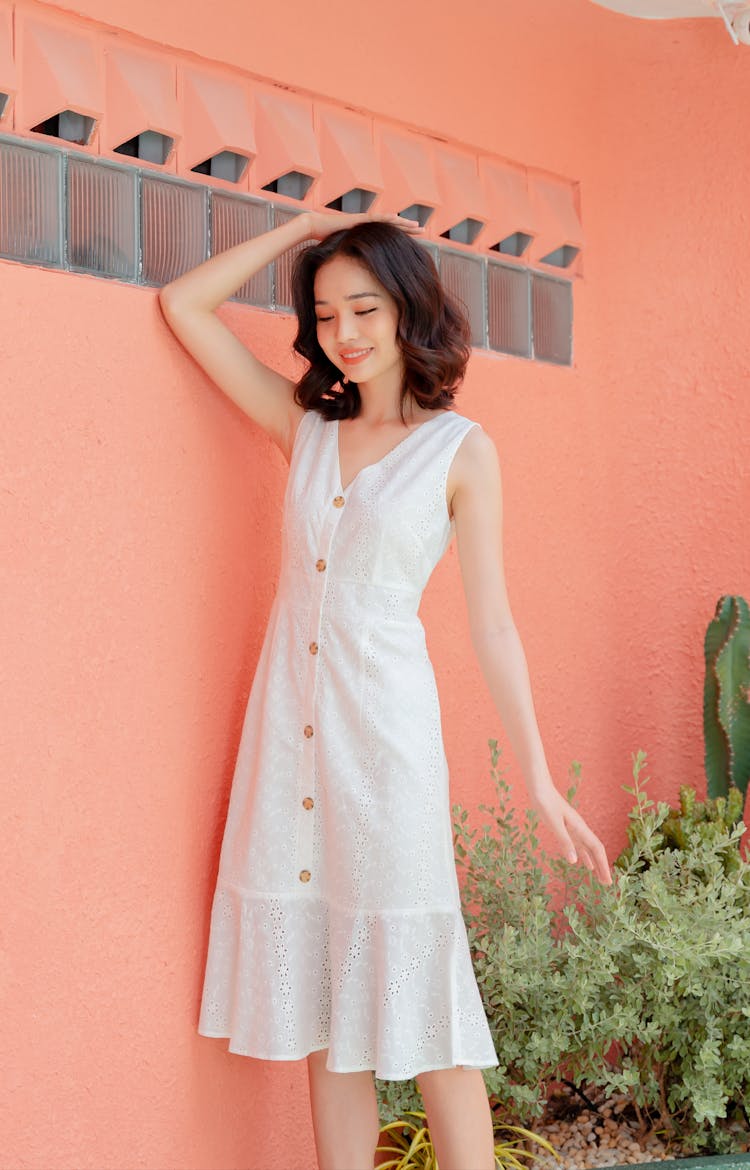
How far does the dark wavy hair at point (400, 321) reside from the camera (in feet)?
8.61

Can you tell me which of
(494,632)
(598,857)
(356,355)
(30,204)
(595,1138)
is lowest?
(595,1138)

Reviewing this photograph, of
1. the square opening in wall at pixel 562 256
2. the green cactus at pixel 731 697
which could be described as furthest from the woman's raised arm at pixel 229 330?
the green cactus at pixel 731 697

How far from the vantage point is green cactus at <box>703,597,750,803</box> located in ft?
12.1

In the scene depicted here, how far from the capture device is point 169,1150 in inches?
108

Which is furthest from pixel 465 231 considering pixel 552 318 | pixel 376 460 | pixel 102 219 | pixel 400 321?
pixel 102 219

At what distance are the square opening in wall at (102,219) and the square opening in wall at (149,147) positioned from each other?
1.8 inches

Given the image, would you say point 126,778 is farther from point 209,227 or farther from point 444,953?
point 209,227

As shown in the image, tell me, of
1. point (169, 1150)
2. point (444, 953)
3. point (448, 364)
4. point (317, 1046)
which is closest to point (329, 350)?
point (448, 364)

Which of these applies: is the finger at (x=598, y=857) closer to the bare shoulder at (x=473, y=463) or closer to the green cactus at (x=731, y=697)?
the bare shoulder at (x=473, y=463)

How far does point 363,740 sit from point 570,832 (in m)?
0.45

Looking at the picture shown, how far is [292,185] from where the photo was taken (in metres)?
3.03

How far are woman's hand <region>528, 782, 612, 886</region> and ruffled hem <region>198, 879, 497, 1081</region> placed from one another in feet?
0.85

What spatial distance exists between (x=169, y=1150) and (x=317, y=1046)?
393mm

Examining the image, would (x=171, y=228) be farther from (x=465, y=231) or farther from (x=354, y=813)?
(x=354, y=813)
